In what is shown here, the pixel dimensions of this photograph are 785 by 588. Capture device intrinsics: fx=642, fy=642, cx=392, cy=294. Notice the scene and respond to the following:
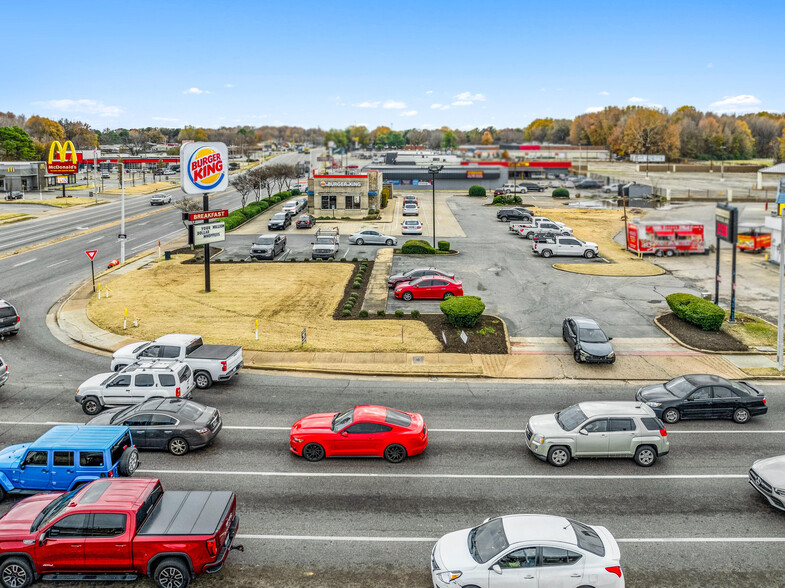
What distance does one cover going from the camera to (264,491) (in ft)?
50.5

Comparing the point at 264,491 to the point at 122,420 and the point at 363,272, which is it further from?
the point at 363,272

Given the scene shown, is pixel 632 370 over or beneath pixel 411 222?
beneath

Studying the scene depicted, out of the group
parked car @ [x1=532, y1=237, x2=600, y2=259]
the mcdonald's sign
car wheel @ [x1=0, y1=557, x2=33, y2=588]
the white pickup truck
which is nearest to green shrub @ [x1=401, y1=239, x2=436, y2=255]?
parked car @ [x1=532, y1=237, x2=600, y2=259]

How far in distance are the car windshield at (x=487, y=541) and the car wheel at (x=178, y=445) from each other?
29.1 feet

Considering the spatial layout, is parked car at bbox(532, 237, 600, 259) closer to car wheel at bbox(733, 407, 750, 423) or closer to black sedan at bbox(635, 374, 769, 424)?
black sedan at bbox(635, 374, 769, 424)

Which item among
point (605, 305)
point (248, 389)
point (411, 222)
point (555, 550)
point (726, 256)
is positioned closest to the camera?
point (555, 550)

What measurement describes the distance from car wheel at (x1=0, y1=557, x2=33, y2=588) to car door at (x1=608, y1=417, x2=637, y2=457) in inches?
534

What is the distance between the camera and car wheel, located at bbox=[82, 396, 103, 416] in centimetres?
2017

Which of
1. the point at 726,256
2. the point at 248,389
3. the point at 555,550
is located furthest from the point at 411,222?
the point at 555,550

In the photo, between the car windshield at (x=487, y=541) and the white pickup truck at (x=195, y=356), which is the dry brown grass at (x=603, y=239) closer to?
the white pickup truck at (x=195, y=356)

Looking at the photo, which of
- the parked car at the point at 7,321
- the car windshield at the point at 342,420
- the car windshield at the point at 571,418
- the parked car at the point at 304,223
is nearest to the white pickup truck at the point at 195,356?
the car windshield at the point at 342,420

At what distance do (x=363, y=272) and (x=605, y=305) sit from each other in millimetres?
15047

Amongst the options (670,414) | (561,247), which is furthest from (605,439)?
(561,247)

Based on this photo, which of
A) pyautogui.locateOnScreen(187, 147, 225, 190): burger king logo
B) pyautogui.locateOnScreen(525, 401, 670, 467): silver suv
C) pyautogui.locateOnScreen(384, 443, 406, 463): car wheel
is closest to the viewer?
pyautogui.locateOnScreen(525, 401, 670, 467): silver suv
